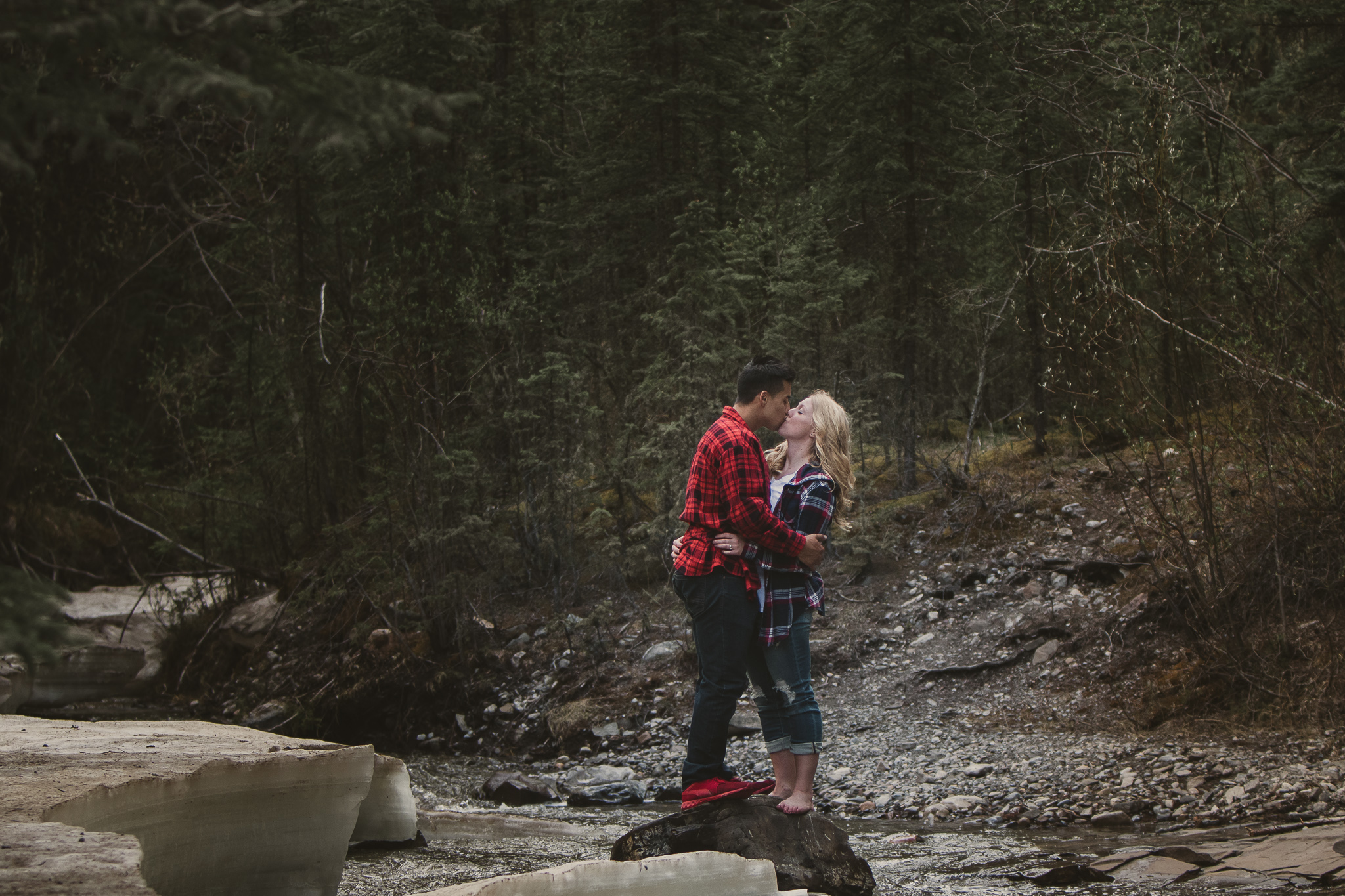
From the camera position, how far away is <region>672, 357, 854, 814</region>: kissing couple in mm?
4891

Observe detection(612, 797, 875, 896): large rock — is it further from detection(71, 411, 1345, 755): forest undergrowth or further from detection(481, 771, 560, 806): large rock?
detection(71, 411, 1345, 755): forest undergrowth

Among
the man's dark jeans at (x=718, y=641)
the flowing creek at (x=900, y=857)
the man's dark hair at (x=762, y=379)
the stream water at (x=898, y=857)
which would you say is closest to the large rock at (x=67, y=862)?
the flowing creek at (x=900, y=857)

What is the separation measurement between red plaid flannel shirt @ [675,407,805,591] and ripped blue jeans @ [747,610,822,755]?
0.33 meters

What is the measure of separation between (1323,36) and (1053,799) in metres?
6.60

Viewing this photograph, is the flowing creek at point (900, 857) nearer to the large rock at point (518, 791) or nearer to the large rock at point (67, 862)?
the large rock at point (518, 791)

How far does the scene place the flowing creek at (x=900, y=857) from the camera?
533cm

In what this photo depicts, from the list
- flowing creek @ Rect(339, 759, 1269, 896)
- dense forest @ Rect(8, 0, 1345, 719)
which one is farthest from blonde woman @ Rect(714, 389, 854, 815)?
dense forest @ Rect(8, 0, 1345, 719)

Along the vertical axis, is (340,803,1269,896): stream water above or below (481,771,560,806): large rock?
above

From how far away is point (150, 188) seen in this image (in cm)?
1622

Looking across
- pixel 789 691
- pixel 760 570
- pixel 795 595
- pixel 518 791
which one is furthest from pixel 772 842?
pixel 518 791

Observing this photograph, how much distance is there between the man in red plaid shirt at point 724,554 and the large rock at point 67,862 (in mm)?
2315

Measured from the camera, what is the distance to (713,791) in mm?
5094

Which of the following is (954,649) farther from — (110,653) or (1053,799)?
(110,653)

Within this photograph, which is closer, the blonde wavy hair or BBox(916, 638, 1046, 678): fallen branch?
the blonde wavy hair
